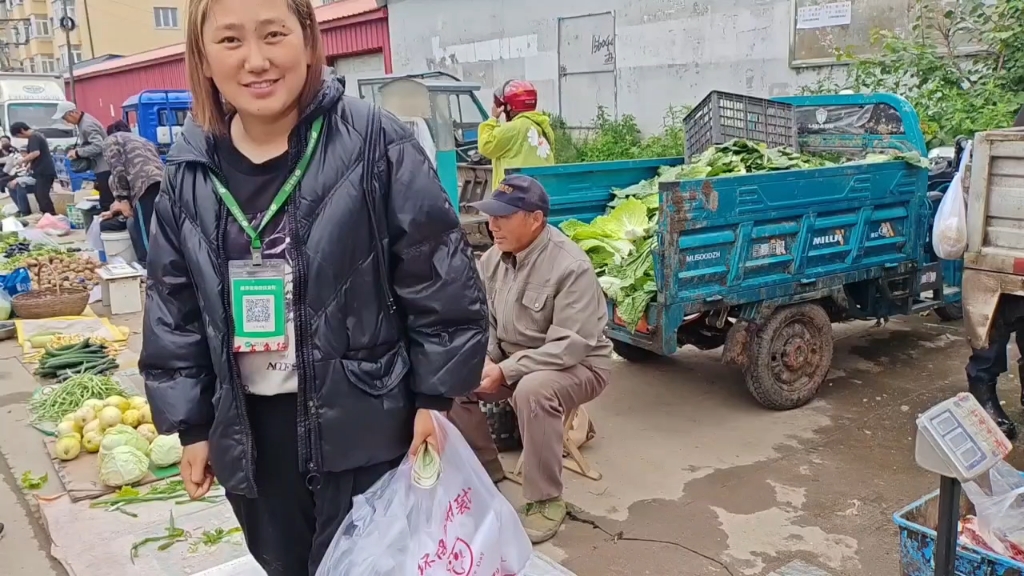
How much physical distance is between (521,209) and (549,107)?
10.6 m

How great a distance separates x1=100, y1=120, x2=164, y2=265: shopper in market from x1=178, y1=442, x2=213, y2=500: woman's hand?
666cm

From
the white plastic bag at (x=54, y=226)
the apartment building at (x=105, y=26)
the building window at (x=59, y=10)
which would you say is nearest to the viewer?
the white plastic bag at (x=54, y=226)

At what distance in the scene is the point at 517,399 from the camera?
343 cm

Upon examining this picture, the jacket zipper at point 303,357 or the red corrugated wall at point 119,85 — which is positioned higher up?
the red corrugated wall at point 119,85

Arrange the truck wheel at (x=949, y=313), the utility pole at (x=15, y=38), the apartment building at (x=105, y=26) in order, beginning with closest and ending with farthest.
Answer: the truck wheel at (x=949, y=313)
the apartment building at (x=105, y=26)
the utility pole at (x=15, y=38)

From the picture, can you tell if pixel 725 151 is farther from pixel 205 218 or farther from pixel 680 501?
pixel 205 218

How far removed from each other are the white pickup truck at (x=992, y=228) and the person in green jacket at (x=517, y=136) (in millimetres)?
3278

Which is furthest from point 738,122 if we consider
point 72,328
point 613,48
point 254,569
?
point 613,48

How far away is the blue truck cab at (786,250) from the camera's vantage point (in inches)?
165

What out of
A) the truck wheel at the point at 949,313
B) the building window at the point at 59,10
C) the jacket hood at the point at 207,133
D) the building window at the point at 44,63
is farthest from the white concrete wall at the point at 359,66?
the building window at the point at 44,63

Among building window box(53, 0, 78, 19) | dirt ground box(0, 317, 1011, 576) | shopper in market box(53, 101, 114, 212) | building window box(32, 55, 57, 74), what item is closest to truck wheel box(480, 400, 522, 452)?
dirt ground box(0, 317, 1011, 576)

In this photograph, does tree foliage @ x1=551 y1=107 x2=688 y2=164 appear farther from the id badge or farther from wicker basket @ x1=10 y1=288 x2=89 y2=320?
the id badge

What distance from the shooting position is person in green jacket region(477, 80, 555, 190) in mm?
6477

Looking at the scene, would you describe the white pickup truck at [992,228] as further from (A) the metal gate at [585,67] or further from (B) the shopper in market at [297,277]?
(A) the metal gate at [585,67]
